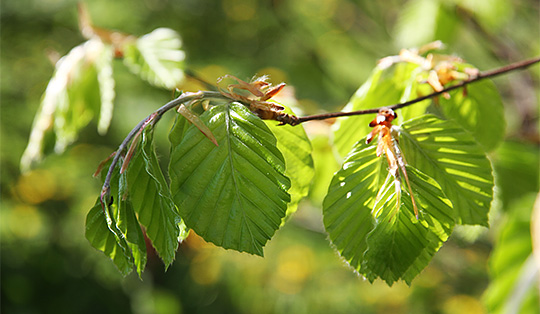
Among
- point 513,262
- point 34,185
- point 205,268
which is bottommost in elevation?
point 205,268

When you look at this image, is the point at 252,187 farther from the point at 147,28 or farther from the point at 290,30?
the point at 147,28

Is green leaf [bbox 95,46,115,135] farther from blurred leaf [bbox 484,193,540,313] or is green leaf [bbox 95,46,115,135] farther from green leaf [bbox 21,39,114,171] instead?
blurred leaf [bbox 484,193,540,313]

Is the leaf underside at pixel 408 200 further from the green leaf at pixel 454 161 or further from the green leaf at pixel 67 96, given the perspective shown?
the green leaf at pixel 67 96

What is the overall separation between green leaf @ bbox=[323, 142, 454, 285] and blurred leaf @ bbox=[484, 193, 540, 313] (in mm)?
711

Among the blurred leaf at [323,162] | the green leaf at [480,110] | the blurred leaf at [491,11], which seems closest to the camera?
the green leaf at [480,110]

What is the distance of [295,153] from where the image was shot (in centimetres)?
55

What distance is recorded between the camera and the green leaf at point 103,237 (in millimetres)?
439

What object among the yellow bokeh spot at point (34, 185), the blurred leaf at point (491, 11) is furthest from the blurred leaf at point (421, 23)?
the yellow bokeh spot at point (34, 185)

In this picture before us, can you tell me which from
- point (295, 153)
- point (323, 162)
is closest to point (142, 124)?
point (295, 153)

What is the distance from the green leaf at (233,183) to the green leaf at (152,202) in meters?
0.02

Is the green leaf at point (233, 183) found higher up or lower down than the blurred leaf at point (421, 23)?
higher up

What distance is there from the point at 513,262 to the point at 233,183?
868 millimetres

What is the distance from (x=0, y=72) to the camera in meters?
2.21

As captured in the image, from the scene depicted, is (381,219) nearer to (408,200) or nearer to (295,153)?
(408,200)
